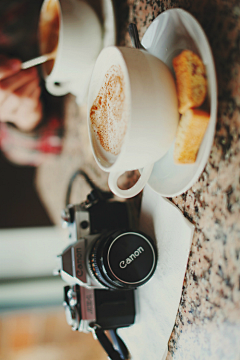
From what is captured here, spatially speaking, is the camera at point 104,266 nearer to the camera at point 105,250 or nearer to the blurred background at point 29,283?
the camera at point 105,250

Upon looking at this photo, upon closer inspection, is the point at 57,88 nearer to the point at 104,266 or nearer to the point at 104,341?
the point at 104,266

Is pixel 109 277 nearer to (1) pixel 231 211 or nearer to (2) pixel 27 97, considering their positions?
(1) pixel 231 211

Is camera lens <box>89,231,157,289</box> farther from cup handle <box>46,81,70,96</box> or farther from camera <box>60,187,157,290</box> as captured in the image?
cup handle <box>46,81,70,96</box>

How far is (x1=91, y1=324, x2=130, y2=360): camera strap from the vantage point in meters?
0.58

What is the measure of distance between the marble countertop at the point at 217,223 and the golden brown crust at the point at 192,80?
0.04 m

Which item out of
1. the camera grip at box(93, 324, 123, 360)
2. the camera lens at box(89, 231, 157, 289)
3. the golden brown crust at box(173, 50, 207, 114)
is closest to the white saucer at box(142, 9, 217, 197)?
the golden brown crust at box(173, 50, 207, 114)

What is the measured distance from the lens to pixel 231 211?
0.36 m

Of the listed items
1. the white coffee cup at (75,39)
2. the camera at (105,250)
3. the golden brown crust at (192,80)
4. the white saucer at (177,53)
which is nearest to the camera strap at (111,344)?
the camera at (105,250)

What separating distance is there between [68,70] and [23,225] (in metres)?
0.77

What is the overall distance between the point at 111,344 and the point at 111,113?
0.51 metres

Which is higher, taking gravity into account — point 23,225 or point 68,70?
point 68,70

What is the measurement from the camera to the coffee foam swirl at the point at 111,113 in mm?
378

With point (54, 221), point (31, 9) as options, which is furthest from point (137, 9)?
point (54, 221)

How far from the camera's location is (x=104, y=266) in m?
0.50
